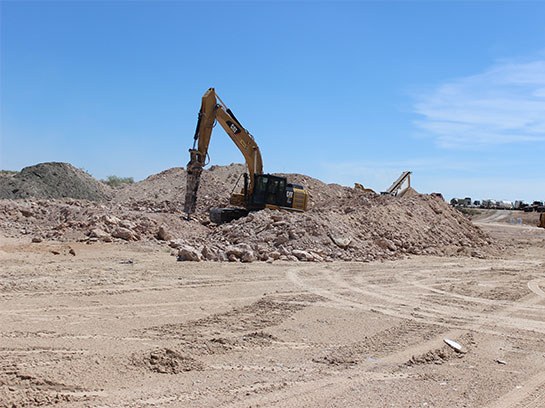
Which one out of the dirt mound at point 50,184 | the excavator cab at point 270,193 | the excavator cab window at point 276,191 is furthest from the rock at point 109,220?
the dirt mound at point 50,184

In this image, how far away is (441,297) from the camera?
1310 cm

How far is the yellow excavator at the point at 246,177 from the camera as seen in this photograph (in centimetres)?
2542

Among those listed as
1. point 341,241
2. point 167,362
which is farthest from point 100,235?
point 167,362

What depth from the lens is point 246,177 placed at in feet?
88.8

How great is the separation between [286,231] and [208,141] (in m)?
7.75

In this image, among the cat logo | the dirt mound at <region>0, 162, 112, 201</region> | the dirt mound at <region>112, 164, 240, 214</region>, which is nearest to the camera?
Result: the cat logo

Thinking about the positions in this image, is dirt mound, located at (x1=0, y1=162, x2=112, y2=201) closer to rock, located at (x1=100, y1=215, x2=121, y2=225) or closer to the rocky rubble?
the rocky rubble

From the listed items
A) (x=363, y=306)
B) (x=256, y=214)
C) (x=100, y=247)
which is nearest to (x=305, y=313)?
(x=363, y=306)

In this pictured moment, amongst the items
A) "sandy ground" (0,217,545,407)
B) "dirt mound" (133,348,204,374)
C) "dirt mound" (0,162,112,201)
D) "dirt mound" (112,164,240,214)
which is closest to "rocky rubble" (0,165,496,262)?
"sandy ground" (0,217,545,407)

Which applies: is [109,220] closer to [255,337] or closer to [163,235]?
[163,235]

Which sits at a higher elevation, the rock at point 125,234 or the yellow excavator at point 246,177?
the yellow excavator at point 246,177

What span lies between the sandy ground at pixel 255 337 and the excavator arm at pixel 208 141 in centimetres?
972

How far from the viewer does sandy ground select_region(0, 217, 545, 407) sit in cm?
591

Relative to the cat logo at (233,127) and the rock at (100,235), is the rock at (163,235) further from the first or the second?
the cat logo at (233,127)
